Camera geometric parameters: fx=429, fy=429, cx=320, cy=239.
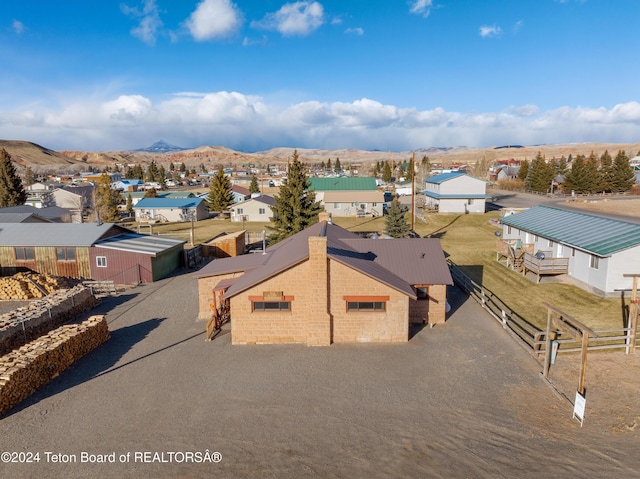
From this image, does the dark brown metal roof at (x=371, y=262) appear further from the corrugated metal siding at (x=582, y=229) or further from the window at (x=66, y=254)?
the window at (x=66, y=254)

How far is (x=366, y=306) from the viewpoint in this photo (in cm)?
1911

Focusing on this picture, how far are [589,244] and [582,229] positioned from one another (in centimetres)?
324

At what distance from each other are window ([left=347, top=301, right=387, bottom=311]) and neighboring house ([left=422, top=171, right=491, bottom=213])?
4599 cm

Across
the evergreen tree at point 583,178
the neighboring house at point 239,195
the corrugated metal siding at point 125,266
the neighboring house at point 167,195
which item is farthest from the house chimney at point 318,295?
the evergreen tree at point 583,178

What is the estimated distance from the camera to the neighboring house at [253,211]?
63.9m

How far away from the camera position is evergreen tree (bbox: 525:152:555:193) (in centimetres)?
8244

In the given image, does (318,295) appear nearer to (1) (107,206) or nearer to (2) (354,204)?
(2) (354,204)

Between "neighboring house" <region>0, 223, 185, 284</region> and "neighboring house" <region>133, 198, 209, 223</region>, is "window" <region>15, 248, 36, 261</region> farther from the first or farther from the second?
"neighboring house" <region>133, 198, 209, 223</region>

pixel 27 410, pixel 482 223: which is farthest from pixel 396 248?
pixel 482 223

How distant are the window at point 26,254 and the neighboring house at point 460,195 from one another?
49.5m

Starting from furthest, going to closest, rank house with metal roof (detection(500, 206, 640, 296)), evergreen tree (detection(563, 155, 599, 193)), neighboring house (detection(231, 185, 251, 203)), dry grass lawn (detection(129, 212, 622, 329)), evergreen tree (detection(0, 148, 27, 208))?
neighboring house (detection(231, 185, 251, 203))
evergreen tree (detection(563, 155, 599, 193))
evergreen tree (detection(0, 148, 27, 208))
house with metal roof (detection(500, 206, 640, 296))
dry grass lawn (detection(129, 212, 622, 329))

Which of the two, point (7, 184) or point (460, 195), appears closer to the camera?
point (460, 195)

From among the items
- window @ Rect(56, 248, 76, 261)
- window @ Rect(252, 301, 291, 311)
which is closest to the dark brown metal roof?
window @ Rect(252, 301, 291, 311)

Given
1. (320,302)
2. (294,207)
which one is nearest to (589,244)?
(320,302)
